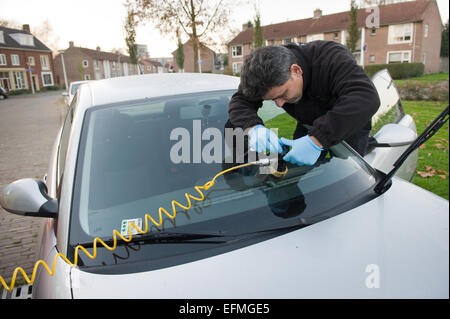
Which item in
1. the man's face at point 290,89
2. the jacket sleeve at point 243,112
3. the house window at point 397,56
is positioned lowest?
the jacket sleeve at point 243,112

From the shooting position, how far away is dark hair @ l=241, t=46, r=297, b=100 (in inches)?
58.5

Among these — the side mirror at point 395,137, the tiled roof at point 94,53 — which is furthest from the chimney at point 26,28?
the side mirror at point 395,137

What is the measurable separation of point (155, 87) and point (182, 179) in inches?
33.0

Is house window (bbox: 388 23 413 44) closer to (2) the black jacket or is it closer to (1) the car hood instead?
(2) the black jacket

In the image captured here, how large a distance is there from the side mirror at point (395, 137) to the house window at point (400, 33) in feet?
88.8

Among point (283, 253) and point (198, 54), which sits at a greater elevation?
point (198, 54)

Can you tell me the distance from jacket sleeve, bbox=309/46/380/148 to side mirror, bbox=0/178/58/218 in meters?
1.27

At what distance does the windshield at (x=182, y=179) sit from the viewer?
4.50 feet

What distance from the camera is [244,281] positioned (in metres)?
1.10

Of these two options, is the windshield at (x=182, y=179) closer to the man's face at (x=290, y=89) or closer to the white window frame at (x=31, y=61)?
the man's face at (x=290, y=89)

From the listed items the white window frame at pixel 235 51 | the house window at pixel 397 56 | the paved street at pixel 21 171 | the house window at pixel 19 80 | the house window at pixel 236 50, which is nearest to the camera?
the paved street at pixel 21 171
